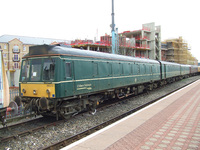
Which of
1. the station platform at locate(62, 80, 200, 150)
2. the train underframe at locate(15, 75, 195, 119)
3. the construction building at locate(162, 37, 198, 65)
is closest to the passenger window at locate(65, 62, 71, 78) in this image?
the train underframe at locate(15, 75, 195, 119)

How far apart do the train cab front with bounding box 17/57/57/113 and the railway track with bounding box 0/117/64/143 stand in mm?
701

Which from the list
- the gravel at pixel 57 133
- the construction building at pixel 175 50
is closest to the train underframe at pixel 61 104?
the gravel at pixel 57 133

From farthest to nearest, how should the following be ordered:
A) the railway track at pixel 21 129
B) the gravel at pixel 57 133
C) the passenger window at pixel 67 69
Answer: the passenger window at pixel 67 69, the railway track at pixel 21 129, the gravel at pixel 57 133

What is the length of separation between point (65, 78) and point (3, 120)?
297 cm

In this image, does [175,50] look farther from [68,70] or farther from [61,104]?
[61,104]

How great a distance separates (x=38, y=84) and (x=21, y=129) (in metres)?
2.00

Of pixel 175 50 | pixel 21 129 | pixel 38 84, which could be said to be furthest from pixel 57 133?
pixel 175 50

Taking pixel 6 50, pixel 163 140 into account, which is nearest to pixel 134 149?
pixel 163 140

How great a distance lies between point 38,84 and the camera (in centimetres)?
826

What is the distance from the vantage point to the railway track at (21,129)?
6.65 meters

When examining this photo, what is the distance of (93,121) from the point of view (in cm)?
894

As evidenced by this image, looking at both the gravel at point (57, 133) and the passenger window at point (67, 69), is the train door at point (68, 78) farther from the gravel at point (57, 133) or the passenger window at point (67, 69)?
the gravel at point (57, 133)

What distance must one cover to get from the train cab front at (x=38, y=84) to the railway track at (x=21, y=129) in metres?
0.70

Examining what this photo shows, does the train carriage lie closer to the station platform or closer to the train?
the train
